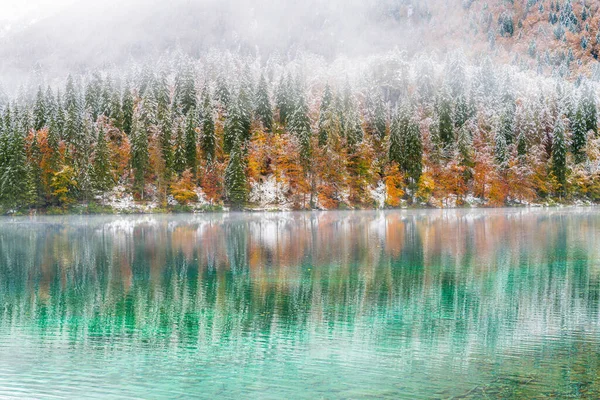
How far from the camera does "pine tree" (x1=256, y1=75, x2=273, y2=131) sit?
113 metres

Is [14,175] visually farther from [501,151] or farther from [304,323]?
[501,151]

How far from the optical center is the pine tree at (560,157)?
110375 mm

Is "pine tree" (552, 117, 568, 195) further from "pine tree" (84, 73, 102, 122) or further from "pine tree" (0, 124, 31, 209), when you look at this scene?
"pine tree" (0, 124, 31, 209)

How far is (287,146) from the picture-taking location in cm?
10325

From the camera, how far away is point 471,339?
17531mm

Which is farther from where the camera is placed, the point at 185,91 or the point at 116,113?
the point at 185,91

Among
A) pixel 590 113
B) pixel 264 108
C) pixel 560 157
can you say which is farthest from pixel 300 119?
pixel 590 113

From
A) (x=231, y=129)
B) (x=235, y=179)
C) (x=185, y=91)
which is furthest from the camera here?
(x=185, y=91)

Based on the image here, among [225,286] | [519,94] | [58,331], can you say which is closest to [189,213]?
[225,286]

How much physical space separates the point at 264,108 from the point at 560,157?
193ft

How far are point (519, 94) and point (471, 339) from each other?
440 feet

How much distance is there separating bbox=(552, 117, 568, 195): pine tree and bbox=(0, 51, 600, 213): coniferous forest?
21 centimetres

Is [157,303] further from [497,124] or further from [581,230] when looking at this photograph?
[497,124]

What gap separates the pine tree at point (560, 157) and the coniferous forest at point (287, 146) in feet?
0.70
